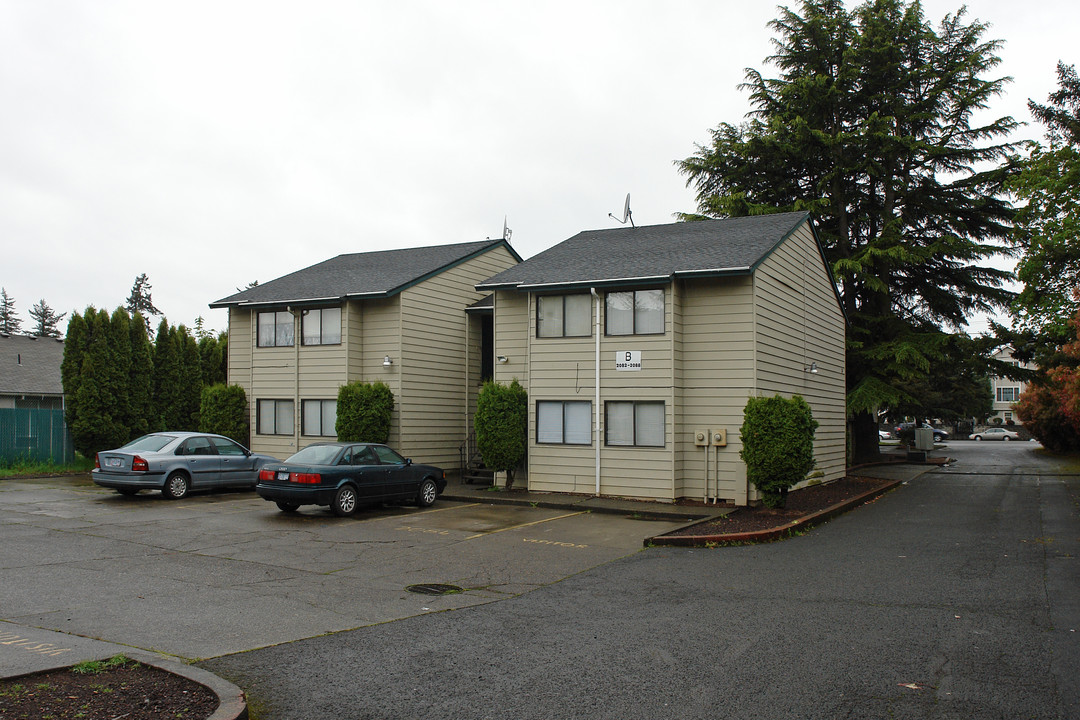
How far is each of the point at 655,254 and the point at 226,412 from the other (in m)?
13.9

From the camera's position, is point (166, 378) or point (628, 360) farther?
point (166, 378)

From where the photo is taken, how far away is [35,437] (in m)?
24.2

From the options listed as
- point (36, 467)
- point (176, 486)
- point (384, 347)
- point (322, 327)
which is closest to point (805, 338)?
point (384, 347)

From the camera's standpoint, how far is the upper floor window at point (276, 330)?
24172mm

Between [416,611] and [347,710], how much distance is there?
9.82ft

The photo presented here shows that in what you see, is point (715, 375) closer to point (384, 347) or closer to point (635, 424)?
point (635, 424)

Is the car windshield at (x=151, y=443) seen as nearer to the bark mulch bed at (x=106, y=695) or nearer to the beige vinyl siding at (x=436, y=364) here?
the beige vinyl siding at (x=436, y=364)

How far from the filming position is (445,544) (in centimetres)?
1259

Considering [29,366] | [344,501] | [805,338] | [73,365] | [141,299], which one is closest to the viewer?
[344,501]

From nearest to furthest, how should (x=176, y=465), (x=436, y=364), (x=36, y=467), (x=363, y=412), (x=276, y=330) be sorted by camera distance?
(x=176, y=465) < (x=363, y=412) < (x=36, y=467) < (x=436, y=364) < (x=276, y=330)

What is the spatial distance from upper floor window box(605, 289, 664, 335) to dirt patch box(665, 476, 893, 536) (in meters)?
4.57

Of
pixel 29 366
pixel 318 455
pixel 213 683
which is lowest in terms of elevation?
pixel 213 683

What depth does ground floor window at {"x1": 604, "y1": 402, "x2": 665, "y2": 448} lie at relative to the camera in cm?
1817

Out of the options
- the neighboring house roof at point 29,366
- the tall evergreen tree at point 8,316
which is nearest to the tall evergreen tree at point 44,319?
the tall evergreen tree at point 8,316
